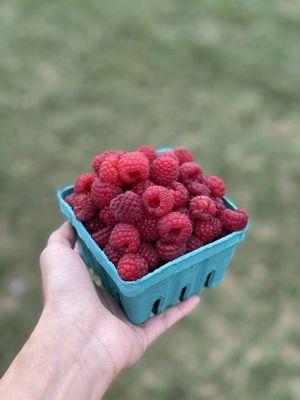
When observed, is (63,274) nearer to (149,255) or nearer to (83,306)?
(83,306)

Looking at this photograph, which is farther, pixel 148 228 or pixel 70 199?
pixel 70 199

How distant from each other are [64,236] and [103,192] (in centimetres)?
27

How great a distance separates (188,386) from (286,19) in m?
2.91

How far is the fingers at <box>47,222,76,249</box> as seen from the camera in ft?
4.77

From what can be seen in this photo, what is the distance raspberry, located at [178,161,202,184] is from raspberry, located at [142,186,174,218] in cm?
17

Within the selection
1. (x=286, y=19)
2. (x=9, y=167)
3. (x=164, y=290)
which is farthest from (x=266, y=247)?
(x=286, y=19)

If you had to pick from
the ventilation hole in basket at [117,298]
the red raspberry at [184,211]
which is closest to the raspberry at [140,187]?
the red raspberry at [184,211]

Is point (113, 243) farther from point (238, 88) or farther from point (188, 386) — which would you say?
point (238, 88)

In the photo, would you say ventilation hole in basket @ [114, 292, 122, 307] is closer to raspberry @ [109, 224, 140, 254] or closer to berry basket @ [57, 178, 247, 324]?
berry basket @ [57, 178, 247, 324]

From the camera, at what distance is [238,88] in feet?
10.1

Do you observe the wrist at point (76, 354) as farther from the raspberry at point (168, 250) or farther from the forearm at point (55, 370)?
the raspberry at point (168, 250)

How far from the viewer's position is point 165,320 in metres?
1.53

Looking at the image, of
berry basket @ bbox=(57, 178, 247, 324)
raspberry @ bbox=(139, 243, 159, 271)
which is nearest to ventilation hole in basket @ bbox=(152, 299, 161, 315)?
berry basket @ bbox=(57, 178, 247, 324)


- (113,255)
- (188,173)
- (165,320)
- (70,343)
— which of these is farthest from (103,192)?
(165,320)
